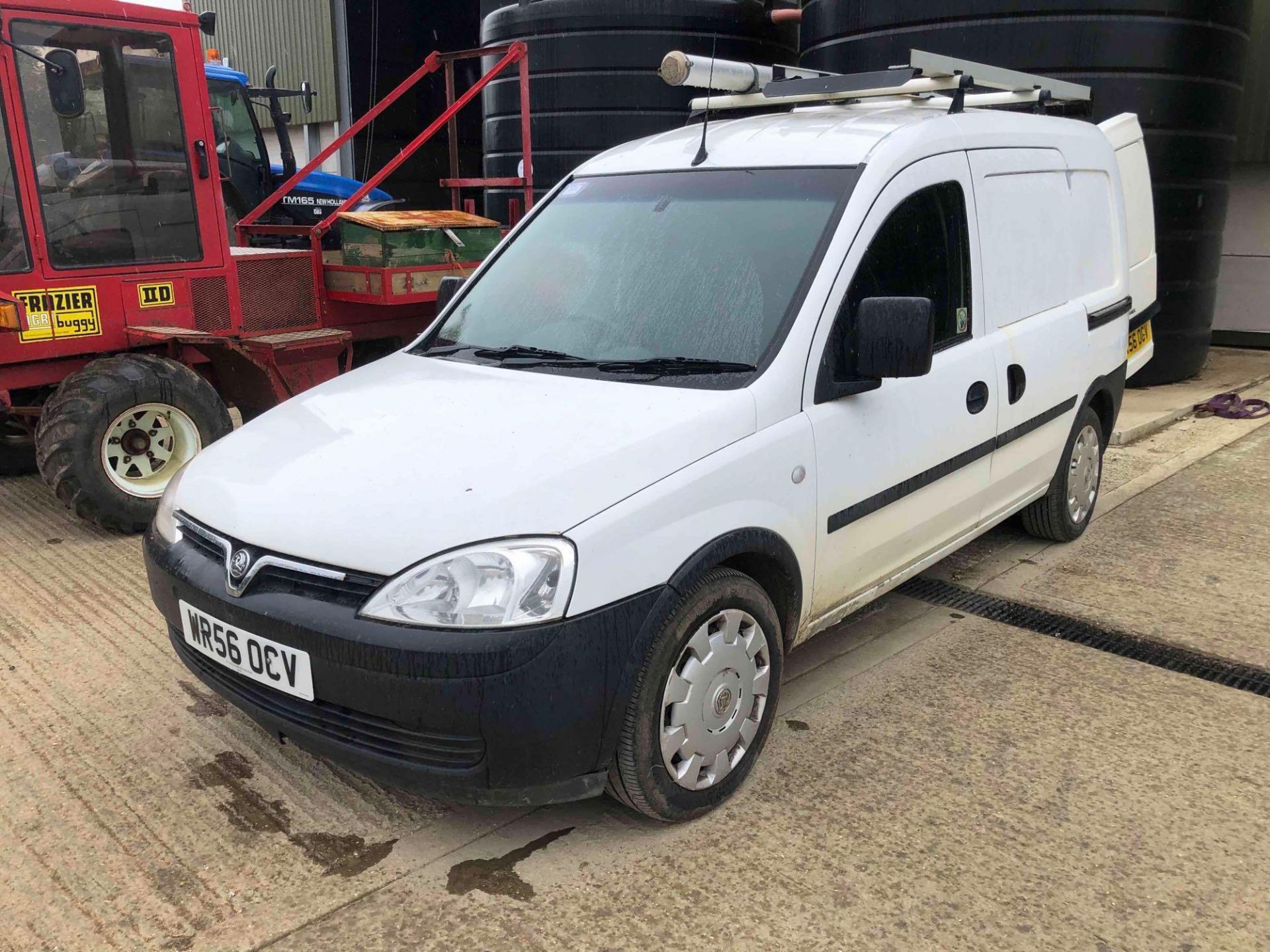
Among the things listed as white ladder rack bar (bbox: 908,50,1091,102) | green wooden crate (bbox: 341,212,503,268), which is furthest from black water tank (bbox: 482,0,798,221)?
white ladder rack bar (bbox: 908,50,1091,102)

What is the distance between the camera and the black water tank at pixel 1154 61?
7.21 meters

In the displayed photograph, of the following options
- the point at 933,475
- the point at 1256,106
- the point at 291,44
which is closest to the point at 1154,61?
the point at 1256,106

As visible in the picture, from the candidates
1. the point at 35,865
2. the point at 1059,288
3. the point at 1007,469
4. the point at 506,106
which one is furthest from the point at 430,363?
the point at 506,106

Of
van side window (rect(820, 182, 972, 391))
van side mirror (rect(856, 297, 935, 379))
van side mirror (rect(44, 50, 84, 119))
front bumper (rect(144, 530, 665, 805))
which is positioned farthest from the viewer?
van side mirror (rect(44, 50, 84, 119))

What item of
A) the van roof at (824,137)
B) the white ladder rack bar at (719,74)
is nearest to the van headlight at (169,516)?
the van roof at (824,137)

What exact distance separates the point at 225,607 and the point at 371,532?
0.48 m

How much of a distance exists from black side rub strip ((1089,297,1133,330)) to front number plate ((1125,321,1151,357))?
0.32 m

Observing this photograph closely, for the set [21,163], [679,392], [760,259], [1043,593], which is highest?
[21,163]

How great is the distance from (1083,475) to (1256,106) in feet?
24.3

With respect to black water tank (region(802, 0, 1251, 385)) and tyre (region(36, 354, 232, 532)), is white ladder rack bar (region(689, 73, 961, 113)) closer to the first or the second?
tyre (region(36, 354, 232, 532))

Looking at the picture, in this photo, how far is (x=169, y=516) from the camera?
2936 millimetres

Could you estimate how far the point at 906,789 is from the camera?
2936 mm

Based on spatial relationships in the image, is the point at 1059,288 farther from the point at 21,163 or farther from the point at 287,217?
the point at 287,217

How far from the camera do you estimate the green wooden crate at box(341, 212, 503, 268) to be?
6.12 m
